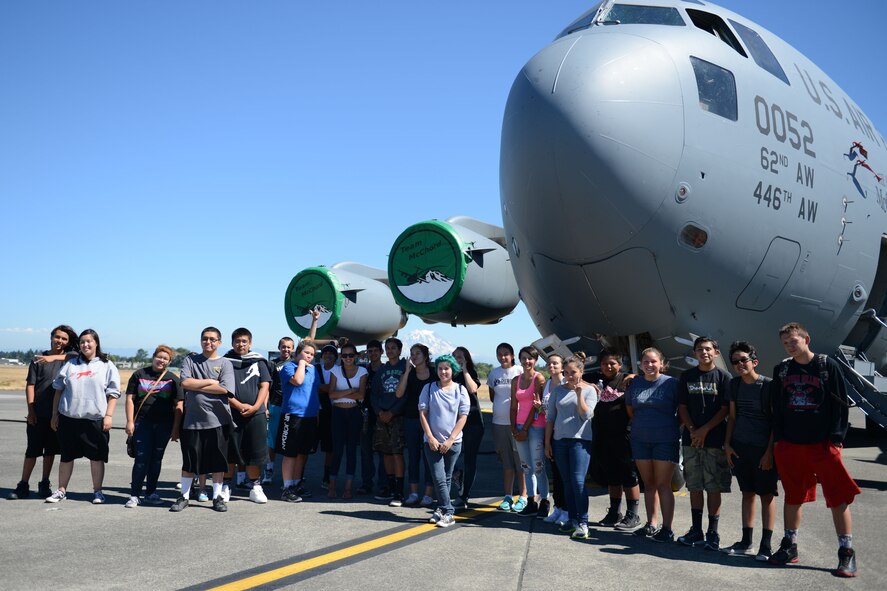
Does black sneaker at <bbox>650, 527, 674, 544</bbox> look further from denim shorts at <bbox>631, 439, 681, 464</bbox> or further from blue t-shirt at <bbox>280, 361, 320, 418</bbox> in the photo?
blue t-shirt at <bbox>280, 361, 320, 418</bbox>

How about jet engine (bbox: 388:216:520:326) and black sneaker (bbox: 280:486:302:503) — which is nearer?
black sneaker (bbox: 280:486:302:503)

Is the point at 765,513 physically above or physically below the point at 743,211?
below

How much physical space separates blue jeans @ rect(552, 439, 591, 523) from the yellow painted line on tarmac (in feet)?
4.00

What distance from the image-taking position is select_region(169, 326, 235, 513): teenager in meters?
7.29

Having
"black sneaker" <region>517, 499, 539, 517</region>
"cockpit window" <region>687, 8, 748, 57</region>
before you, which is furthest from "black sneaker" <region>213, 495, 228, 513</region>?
"cockpit window" <region>687, 8, 748, 57</region>

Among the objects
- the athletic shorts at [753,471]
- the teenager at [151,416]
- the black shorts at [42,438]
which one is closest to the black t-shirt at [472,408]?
the athletic shorts at [753,471]

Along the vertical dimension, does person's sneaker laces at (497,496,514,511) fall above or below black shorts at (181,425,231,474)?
below

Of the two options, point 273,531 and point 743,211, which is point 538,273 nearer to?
point 743,211

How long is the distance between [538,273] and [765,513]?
11.5ft

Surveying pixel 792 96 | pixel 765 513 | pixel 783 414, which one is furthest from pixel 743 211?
pixel 765 513

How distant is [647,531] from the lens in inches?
251

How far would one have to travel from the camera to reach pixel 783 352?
29.8 ft

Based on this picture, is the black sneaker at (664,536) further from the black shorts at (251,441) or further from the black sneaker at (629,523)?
the black shorts at (251,441)

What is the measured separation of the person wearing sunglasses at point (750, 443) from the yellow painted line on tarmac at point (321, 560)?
8.33ft
